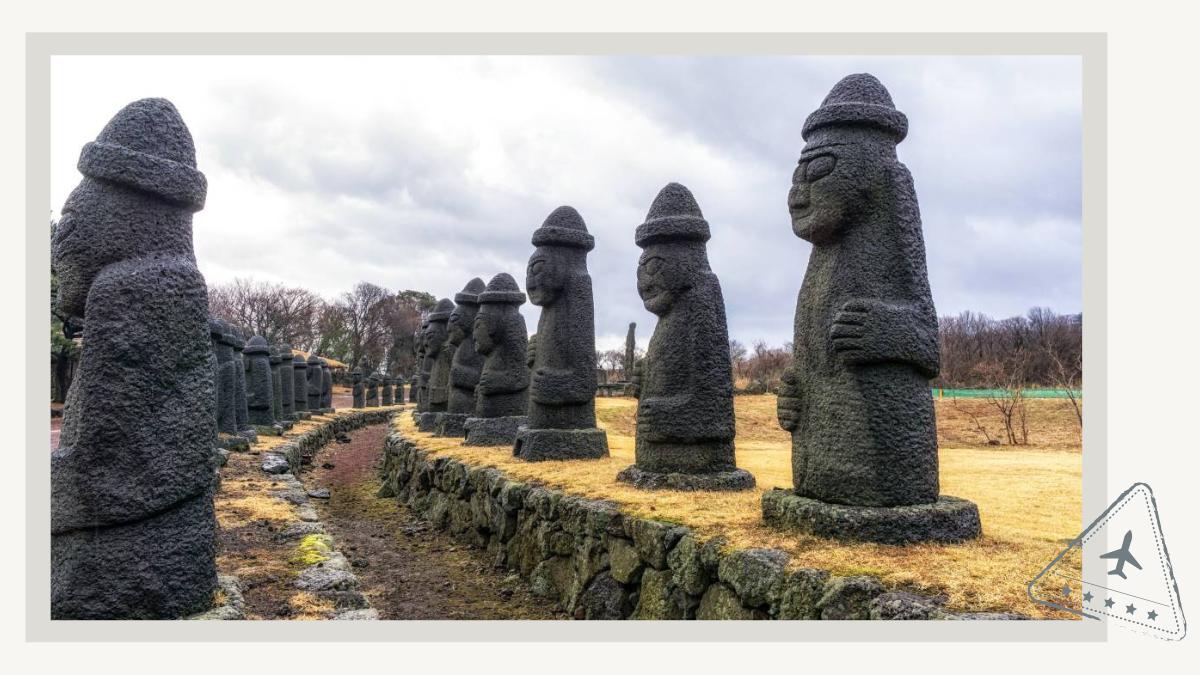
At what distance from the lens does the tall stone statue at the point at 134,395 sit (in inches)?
139

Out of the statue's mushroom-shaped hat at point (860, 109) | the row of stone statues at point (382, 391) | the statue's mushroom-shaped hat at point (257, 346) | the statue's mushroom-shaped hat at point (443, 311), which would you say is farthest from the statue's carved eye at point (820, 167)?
the row of stone statues at point (382, 391)

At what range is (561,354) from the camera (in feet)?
30.9

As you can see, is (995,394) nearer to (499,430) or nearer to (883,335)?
(499,430)

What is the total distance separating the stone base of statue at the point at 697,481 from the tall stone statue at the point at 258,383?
10.6 metres

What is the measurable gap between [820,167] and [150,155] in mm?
3956

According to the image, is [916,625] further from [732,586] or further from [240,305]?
[240,305]

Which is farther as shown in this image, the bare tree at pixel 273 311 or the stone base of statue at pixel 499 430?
the bare tree at pixel 273 311

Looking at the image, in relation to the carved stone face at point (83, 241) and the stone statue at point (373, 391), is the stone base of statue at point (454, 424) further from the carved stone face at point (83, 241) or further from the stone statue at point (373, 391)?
the stone statue at point (373, 391)

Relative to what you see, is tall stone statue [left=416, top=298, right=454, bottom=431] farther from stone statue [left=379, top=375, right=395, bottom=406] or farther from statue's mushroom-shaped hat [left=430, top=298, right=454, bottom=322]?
stone statue [left=379, top=375, right=395, bottom=406]

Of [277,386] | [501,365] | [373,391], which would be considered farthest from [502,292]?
[373,391]

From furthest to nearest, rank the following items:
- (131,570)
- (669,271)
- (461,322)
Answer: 1. (461,322)
2. (669,271)
3. (131,570)

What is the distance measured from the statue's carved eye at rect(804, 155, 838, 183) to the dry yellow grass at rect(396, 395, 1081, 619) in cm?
239

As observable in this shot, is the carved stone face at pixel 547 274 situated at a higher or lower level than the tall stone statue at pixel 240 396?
higher
